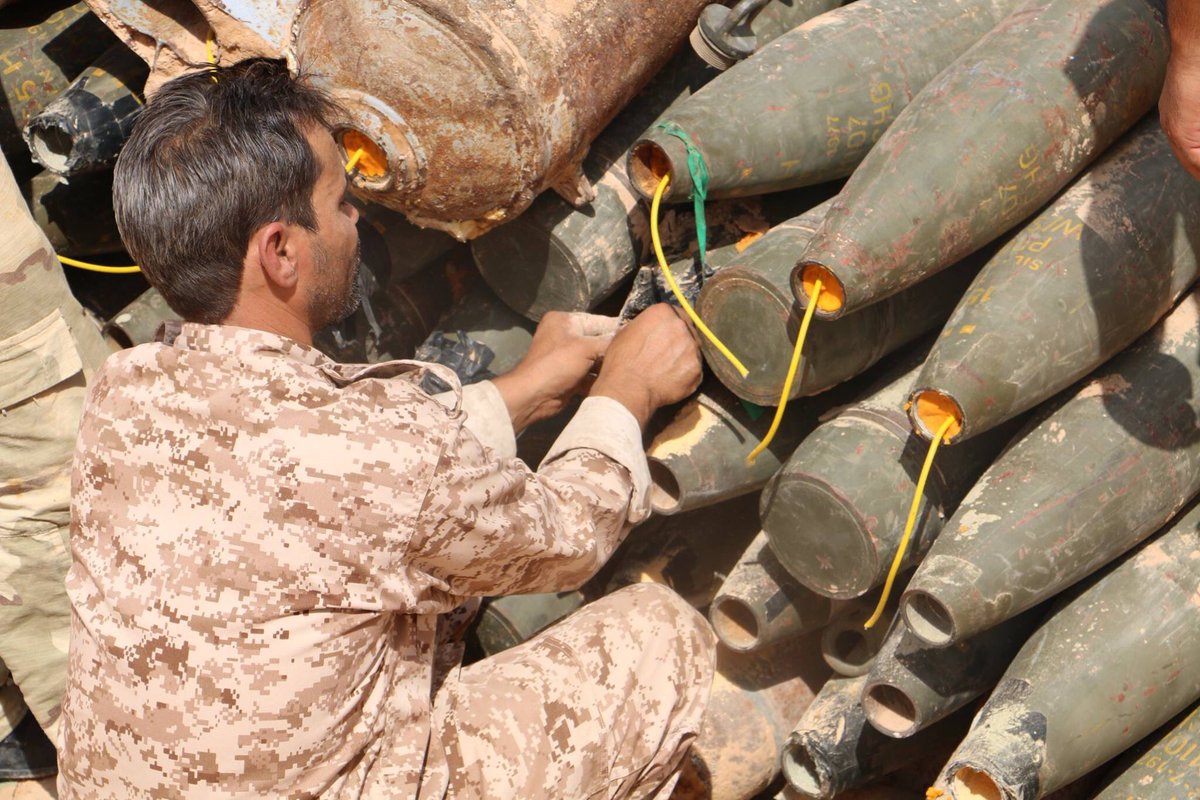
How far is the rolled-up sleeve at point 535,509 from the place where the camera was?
224 cm

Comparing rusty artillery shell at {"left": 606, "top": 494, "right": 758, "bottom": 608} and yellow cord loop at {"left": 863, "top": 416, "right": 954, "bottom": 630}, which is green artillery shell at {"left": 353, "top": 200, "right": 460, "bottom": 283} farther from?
yellow cord loop at {"left": 863, "top": 416, "right": 954, "bottom": 630}

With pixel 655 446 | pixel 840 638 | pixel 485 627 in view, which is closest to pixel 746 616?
pixel 840 638

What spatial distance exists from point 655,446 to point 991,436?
741mm

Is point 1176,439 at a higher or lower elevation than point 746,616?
higher

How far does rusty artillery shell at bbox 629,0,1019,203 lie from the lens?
9.47 feet

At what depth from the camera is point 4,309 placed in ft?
10.2

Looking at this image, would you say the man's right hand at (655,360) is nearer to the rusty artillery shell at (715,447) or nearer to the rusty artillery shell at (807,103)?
the rusty artillery shell at (715,447)

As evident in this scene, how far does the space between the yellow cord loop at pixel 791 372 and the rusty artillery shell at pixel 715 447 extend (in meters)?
0.04

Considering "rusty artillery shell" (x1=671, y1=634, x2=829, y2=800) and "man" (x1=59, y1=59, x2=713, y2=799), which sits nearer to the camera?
"man" (x1=59, y1=59, x2=713, y2=799)

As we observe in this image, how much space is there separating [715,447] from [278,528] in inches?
46.2

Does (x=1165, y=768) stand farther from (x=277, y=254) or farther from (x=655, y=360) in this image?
(x=277, y=254)

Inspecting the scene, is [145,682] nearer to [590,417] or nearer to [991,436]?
[590,417]

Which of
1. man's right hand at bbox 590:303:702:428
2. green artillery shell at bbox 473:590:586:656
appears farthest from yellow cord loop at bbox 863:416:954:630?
green artillery shell at bbox 473:590:586:656

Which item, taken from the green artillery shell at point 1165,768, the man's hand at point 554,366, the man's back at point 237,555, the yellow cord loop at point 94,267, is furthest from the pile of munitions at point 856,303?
the man's back at point 237,555
